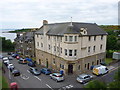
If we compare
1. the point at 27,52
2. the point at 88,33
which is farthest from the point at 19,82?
the point at 27,52

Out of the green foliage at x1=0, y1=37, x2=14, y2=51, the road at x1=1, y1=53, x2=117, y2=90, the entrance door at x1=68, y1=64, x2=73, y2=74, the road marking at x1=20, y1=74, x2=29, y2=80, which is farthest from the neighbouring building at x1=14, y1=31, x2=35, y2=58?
the entrance door at x1=68, y1=64, x2=73, y2=74

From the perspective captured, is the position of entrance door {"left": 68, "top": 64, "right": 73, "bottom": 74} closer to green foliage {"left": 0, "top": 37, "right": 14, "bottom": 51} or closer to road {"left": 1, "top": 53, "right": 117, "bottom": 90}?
road {"left": 1, "top": 53, "right": 117, "bottom": 90}

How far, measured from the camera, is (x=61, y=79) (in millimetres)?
27438

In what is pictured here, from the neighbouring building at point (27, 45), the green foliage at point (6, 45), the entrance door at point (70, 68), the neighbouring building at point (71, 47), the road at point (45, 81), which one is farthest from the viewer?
the green foliage at point (6, 45)

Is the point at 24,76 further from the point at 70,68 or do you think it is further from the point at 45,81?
the point at 70,68

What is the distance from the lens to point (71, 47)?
29.3 metres

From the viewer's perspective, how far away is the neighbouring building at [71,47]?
29625 millimetres

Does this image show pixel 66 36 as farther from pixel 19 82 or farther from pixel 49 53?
pixel 19 82

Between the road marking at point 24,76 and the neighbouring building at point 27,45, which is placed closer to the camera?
the road marking at point 24,76

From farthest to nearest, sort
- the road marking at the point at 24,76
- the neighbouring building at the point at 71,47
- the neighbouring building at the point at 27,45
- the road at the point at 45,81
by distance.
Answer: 1. the neighbouring building at the point at 27,45
2. the road marking at the point at 24,76
3. the neighbouring building at the point at 71,47
4. the road at the point at 45,81

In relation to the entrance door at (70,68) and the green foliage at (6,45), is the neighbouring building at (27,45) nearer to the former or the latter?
the green foliage at (6,45)

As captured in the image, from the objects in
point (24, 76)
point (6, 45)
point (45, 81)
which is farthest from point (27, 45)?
point (45, 81)

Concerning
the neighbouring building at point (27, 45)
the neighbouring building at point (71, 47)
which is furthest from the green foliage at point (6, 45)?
the neighbouring building at point (71, 47)

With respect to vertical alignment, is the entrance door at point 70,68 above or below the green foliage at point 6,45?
below
